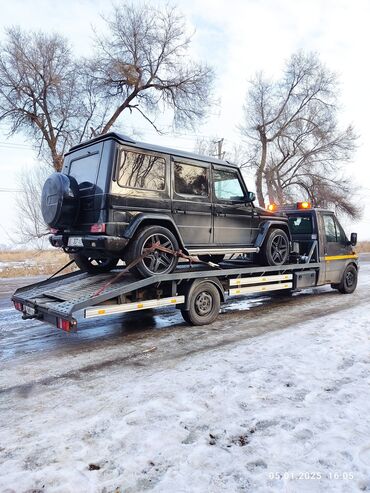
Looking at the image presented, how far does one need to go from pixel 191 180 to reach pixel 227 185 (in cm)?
89

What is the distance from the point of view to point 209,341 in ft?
17.1

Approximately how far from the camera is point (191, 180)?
20.2 feet

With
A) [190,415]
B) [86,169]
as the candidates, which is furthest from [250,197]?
[190,415]

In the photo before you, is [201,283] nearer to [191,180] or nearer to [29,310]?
Result: [191,180]

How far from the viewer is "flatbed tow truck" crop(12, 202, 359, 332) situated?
195 inches

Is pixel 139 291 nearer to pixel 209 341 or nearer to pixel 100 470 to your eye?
pixel 209 341

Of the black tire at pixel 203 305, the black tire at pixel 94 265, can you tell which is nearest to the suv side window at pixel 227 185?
the black tire at pixel 203 305

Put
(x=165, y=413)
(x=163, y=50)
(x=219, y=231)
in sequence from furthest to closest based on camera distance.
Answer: (x=163, y=50) → (x=219, y=231) → (x=165, y=413)

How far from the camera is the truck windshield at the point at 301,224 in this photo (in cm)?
848

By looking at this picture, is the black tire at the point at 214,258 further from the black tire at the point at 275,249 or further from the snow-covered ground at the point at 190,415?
the snow-covered ground at the point at 190,415

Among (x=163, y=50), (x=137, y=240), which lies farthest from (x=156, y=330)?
(x=163, y=50)

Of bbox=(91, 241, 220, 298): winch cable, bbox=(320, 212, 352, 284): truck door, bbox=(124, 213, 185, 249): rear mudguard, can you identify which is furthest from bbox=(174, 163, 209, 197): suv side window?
bbox=(320, 212, 352, 284): truck door

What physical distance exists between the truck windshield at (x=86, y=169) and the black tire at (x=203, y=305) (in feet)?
7.79

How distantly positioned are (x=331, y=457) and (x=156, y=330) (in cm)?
368
